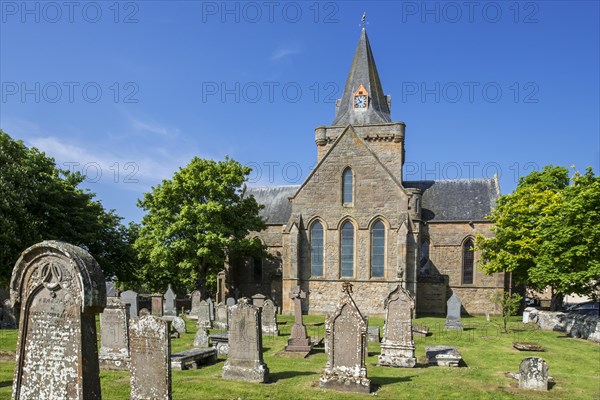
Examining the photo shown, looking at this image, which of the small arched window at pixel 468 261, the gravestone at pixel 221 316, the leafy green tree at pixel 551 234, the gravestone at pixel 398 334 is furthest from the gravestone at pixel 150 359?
the small arched window at pixel 468 261

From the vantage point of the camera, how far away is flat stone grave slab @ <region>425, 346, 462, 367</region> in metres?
13.2

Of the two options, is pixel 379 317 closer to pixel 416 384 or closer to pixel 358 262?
pixel 358 262

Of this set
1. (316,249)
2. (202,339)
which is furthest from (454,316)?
(202,339)

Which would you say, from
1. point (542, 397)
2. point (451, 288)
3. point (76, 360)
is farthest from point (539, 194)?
point (76, 360)

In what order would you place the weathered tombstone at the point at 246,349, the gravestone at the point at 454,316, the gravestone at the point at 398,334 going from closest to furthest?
1. the weathered tombstone at the point at 246,349
2. the gravestone at the point at 398,334
3. the gravestone at the point at 454,316

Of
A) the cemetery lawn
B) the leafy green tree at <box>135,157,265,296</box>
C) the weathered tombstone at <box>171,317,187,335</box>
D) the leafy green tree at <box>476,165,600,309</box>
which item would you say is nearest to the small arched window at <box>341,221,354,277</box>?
the leafy green tree at <box>135,157,265,296</box>

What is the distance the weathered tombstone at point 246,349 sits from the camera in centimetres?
1094

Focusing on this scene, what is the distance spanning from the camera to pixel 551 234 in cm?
2134

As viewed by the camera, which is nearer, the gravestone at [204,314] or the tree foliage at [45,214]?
the tree foliage at [45,214]

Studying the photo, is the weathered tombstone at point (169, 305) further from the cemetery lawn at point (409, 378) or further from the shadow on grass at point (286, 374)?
the shadow on grass at point (286, 374)

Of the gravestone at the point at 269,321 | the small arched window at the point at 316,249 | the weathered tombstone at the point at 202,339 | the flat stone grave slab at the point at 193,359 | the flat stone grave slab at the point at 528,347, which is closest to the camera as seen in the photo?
the flat stone grave slab at the point at 193,359

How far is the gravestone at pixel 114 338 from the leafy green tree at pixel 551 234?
735 inches

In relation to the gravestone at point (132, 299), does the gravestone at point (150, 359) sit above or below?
above

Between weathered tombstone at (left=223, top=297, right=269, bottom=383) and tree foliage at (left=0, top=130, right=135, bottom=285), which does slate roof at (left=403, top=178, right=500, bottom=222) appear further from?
weathered tombstone at (left=223, top=297, right=269, bottom=383)
